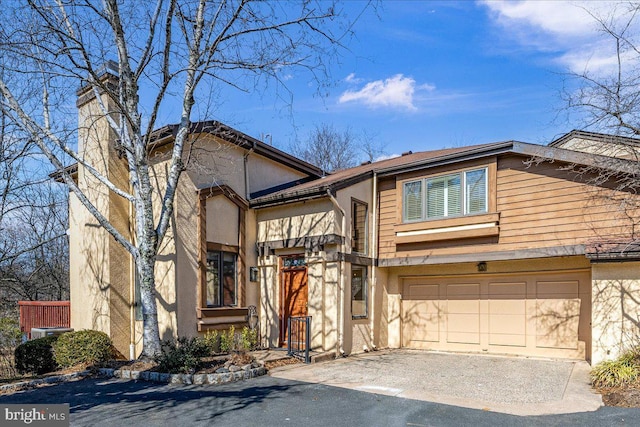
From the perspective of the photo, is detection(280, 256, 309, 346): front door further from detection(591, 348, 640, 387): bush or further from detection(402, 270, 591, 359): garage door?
detection(591, 348, 640, 387): bush

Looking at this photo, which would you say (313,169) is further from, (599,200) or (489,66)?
(599,200)

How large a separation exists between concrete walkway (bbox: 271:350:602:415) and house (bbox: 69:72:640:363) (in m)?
1.06

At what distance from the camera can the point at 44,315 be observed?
565 inches

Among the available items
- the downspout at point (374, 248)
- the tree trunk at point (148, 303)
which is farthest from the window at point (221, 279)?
the downspout at point (374, 248)

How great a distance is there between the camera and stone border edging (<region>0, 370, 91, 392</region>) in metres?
8.59

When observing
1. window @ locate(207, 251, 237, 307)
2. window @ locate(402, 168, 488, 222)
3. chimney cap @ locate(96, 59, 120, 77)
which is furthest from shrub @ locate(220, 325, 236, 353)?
chimney cap @ locate(96, 59, 120, 77)

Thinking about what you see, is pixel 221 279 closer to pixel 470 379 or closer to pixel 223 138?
pixel 223 138

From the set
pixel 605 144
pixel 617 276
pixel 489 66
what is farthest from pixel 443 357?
pixel 489 66

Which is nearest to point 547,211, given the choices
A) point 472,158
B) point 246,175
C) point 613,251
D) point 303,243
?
point 613,251

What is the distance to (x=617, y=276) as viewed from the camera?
9008 mm

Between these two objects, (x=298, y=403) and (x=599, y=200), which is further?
(x=599, y=200)

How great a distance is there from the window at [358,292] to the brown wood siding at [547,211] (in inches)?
83.1

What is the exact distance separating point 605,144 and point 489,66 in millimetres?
5420

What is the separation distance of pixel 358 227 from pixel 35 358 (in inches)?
333
